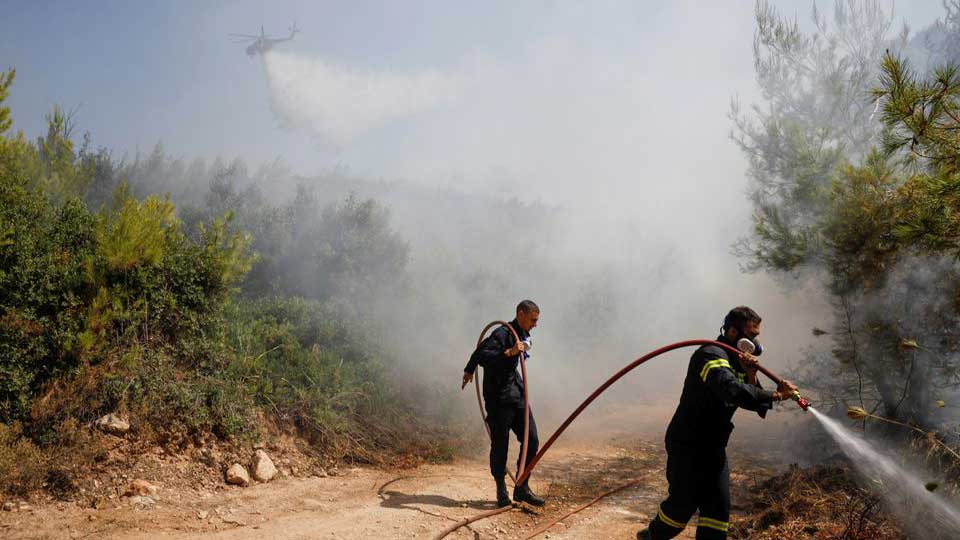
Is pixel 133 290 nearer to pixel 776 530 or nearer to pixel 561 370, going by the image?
pixel 776 530

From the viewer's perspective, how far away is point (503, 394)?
5.25m

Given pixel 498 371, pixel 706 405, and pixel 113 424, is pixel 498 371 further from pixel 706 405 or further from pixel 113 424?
pixel 113 424

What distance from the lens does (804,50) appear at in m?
9.66

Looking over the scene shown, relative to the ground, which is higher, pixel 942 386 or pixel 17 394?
pixel 942 386

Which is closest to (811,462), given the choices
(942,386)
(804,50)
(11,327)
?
(942,386)

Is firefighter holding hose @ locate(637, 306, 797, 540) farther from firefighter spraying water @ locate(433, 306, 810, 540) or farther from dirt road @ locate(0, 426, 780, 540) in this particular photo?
dirt road @ locate(0, 426, 780, 540)

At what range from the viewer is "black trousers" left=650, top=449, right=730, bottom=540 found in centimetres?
356

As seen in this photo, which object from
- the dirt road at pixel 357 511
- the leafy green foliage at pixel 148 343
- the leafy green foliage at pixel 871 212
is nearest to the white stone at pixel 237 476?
the dirt road at pixel 357 511

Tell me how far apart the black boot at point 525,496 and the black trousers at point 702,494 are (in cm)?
192

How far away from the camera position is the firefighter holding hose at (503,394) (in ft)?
17.1

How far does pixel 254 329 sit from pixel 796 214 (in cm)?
800

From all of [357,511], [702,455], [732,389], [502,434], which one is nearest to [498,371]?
[502,434]

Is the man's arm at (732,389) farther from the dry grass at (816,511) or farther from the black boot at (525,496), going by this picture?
the black boot at (525,496)

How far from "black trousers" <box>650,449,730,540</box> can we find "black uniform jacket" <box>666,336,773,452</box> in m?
0.07
